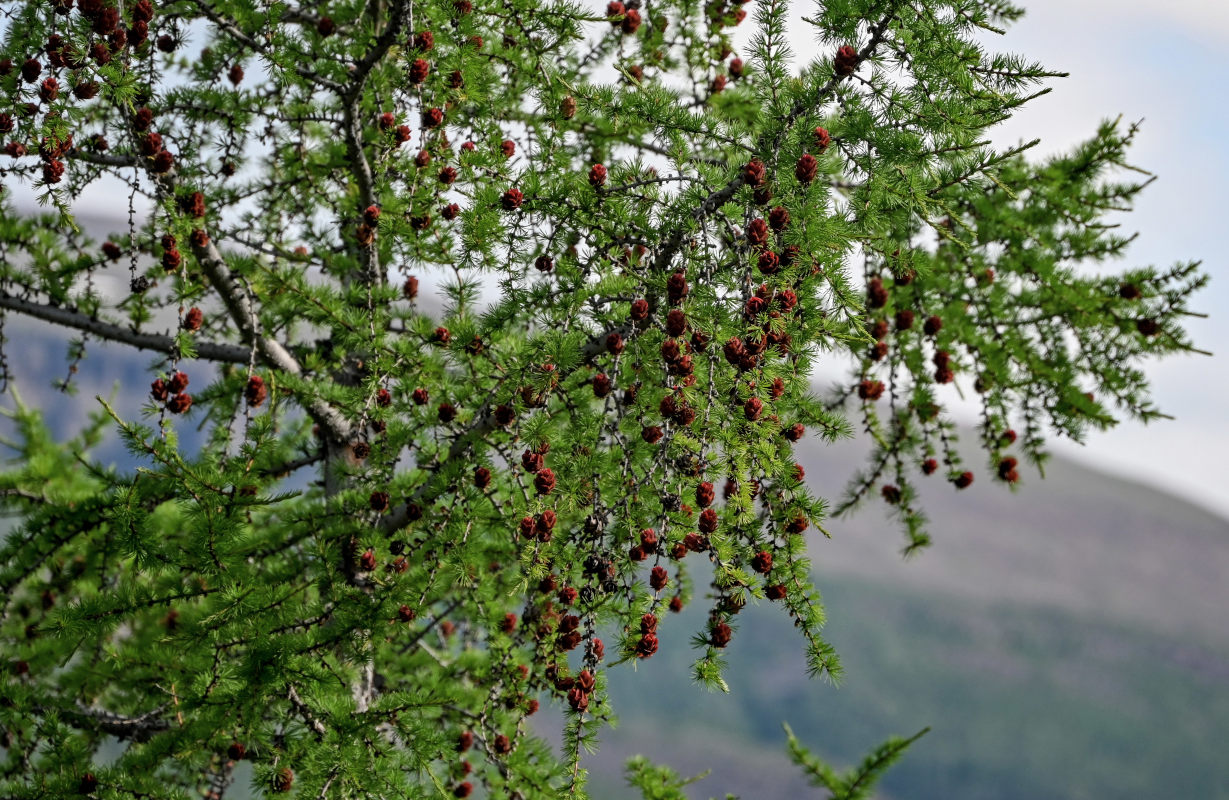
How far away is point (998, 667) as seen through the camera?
17391 millimetres

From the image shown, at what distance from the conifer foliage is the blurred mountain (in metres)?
12.5

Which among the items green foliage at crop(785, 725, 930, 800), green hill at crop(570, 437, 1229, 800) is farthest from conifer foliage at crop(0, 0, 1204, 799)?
green hill at crop(570, 437, 1229, 800)

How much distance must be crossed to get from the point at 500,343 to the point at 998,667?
17898 millimetres

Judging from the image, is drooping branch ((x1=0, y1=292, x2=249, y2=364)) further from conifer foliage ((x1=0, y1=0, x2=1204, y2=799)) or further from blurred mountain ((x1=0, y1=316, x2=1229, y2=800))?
blurred mountain ((x1=0, y1=316, x2=1229, y2=800))

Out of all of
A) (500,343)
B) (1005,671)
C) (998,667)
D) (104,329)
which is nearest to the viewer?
(500,343)

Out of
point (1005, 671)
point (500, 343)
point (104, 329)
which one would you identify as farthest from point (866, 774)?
point (1005, 671)

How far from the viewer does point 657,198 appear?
2240 mm

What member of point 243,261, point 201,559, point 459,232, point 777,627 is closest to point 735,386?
point 459,232

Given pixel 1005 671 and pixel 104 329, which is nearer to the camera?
pixel 104 329

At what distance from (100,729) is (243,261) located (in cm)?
179

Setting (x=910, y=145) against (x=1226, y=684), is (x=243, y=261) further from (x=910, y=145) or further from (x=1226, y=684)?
(x=1226, y=684)

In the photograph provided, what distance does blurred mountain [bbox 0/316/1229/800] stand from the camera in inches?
632

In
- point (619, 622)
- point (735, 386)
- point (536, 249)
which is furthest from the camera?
point (536, 249)

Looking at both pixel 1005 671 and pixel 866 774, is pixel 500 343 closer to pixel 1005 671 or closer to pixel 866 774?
pixel 866 774
